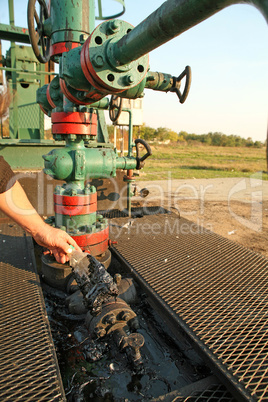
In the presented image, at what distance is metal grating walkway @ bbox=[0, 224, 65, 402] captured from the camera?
1.19 meters

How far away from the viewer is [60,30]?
2.10m

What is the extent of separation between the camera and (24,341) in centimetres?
146

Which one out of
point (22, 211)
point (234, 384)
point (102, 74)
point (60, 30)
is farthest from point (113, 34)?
point (234, 384)

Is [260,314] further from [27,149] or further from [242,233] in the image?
[27,149]

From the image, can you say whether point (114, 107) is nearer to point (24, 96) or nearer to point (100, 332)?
point (100, 332)

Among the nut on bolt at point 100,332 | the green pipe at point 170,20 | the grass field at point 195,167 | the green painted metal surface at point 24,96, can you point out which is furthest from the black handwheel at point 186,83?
the grass field at point 195,167

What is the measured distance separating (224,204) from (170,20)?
5814mm

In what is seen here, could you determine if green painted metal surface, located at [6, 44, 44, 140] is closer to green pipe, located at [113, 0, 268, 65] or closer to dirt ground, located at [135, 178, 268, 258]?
dirt ground, located at [135, 178, 268, 258]

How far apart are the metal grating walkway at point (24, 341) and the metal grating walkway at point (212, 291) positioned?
2.24 feet

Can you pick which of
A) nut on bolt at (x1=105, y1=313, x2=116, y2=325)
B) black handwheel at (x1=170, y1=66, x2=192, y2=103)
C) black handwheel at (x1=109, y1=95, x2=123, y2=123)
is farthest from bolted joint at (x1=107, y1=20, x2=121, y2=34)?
nut on bolt at (x1=105, y1=313, x2=116, y2=325)

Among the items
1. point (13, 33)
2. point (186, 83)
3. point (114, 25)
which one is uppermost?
point (13, 33)

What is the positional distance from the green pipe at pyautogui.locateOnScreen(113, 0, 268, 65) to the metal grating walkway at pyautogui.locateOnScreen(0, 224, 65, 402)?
4.61ft

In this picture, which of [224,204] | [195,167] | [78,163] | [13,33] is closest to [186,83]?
[78,163]

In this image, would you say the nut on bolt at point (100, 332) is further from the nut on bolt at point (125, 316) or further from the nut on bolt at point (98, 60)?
the nut on bolt at point (98, 60)
